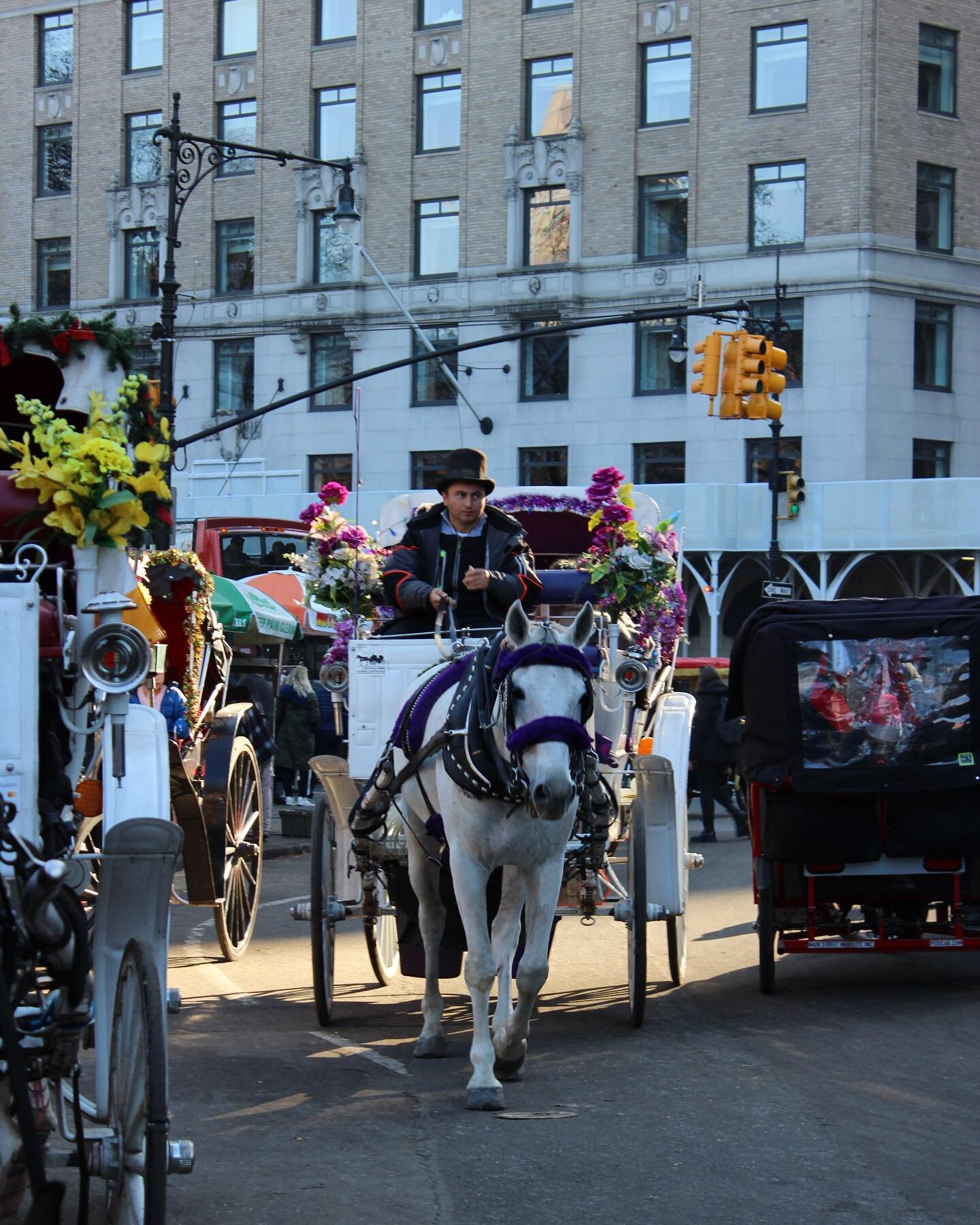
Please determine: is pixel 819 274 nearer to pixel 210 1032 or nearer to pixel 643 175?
pixel 643 175

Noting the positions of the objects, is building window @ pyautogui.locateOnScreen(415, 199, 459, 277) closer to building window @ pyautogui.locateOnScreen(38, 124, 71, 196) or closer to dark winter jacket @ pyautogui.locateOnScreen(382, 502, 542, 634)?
building window @ pyautogui.locateOnScreen(38, 124, 71, 196)

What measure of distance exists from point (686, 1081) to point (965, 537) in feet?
109

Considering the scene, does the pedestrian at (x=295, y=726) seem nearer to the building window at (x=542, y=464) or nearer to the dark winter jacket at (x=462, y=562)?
the dark winter jacket at (x=462, y=562)

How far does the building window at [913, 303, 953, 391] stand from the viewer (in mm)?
42656

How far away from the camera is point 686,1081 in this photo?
302 inches

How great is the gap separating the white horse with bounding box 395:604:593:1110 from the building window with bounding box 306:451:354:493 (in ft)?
127

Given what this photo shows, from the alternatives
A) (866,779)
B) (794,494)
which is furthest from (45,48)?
(866,779)

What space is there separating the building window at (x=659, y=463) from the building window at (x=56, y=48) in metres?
20.3

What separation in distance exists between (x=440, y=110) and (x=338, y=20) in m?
4.00

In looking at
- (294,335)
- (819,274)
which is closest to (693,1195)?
(819,274)

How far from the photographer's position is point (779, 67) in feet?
139

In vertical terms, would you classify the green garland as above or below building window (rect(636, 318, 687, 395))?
below

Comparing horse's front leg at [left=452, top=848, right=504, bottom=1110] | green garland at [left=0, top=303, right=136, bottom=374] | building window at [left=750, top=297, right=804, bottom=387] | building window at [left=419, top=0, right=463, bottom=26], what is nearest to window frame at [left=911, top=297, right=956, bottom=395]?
building window at [left=750, top=297, right=804, bottom=387]

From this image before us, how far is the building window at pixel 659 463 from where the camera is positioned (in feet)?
143
